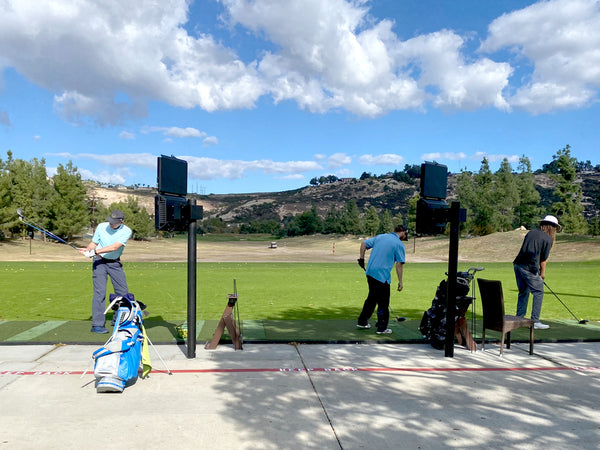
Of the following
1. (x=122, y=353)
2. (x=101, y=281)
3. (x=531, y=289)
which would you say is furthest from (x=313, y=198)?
(x=122, y=353)

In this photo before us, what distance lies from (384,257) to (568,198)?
5550cm

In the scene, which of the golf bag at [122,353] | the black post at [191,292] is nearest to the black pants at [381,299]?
the black post at [191,292]

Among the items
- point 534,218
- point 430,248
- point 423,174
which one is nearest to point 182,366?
point 423,174

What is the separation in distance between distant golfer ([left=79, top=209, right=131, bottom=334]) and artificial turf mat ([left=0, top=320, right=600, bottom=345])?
14.1 inches

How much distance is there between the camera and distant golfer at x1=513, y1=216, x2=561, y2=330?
27.9 feet

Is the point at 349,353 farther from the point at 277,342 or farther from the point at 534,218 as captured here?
the point at 534,218

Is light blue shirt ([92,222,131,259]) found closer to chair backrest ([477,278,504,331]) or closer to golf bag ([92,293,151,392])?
golf bag ([92,293,151,392])

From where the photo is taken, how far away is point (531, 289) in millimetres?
8594

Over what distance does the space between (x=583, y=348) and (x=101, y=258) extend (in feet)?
24.5

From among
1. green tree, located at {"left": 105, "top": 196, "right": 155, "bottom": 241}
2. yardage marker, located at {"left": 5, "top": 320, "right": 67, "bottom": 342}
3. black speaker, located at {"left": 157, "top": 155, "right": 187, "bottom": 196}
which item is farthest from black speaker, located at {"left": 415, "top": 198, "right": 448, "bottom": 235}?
green tree, located at {"left": 105, "top": 196, "right": 155, "bottom": 241}

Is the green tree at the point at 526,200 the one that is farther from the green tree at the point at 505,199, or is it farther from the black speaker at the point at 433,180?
the black speaker at the point at 433,180

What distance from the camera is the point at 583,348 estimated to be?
7.34m

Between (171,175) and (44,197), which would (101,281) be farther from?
(44,197)

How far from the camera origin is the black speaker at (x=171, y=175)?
6.19m
